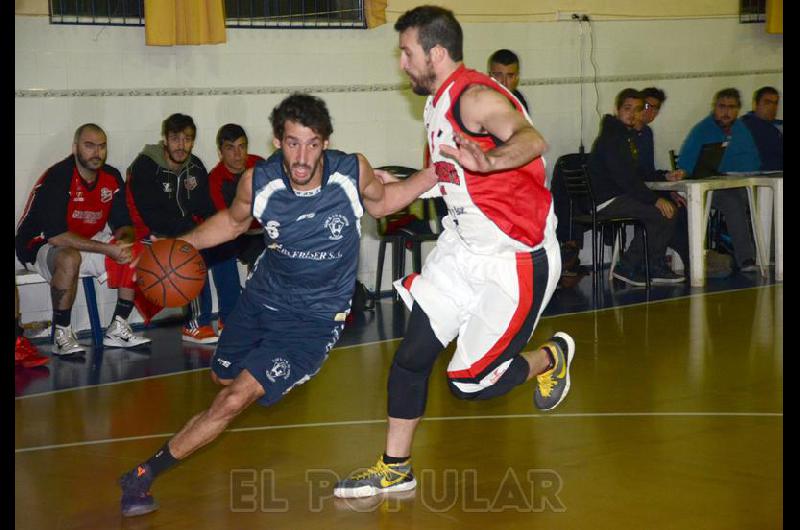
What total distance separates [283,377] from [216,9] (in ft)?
19.0

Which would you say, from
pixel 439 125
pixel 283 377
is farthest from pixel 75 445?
pixel 439 125

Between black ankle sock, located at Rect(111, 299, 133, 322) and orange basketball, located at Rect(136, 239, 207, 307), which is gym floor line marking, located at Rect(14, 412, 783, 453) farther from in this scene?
black ankle sock, located at Rect(111, 299, 133, 322)

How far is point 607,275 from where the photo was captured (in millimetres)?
11594

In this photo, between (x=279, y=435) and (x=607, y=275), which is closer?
(x=279, y=435)

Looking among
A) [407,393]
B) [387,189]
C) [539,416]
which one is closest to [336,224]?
[387,189]

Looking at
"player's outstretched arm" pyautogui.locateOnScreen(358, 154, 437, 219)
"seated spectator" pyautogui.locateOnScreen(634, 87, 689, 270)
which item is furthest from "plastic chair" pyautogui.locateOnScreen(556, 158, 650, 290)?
"player's outstretched arm" pyautogui.locateOnScreen(358, 154, 437, 219)

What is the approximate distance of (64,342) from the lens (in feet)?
26.9

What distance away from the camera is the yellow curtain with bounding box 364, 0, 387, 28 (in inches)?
417

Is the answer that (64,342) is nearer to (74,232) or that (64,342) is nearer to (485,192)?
(74,232)

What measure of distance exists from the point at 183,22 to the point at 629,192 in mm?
4483

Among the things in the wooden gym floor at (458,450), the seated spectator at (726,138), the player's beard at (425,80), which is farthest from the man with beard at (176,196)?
the seated spectator at (726,138)

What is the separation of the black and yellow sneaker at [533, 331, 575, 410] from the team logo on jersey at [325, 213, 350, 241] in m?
1.19

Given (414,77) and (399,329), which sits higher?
(414,77)

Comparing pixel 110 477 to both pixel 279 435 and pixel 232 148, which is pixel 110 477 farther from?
pixel 232 148
